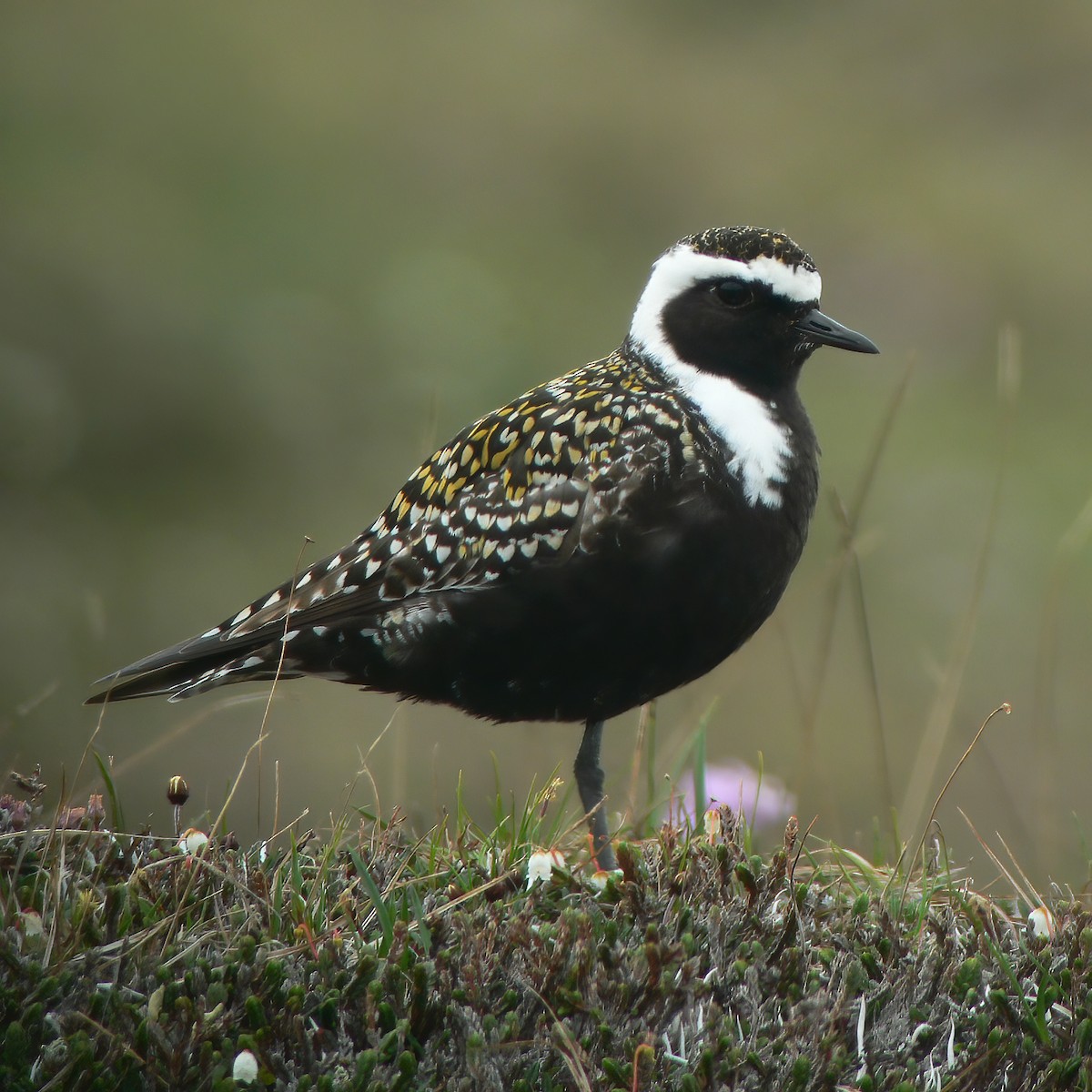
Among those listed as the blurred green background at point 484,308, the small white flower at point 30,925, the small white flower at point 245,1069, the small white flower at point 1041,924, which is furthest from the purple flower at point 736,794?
the small white flower at point 30,925

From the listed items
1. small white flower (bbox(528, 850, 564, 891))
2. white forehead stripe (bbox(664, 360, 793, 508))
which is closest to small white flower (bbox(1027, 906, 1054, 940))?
small white flower (bbox(528, 850, 564, 891))

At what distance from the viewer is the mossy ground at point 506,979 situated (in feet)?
10.7

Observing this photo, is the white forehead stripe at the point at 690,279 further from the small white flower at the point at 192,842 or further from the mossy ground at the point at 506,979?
the small white flower at the point at 192,842

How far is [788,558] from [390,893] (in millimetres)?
1790

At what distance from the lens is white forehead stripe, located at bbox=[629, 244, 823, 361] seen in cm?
512

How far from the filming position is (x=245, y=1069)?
125 inches

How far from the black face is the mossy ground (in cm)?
184

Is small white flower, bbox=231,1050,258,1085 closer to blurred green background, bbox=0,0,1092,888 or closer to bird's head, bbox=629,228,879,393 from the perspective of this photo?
bird's head, bbox=629,228,879,393

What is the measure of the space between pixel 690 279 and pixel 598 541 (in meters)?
1.23

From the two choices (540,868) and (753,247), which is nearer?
(540,868)

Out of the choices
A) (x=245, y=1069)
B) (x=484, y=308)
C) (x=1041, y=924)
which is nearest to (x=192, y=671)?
(x=245, y=1069)

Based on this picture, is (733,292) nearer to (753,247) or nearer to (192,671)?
(753,247)

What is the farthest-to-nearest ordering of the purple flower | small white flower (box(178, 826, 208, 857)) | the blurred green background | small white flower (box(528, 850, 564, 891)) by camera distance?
the blurred green background < the purple flower < small white flower (box(528, 850, 564, 891)) < small white flower (box(178, 826, 208, 857))

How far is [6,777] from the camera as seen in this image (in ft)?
12.6
